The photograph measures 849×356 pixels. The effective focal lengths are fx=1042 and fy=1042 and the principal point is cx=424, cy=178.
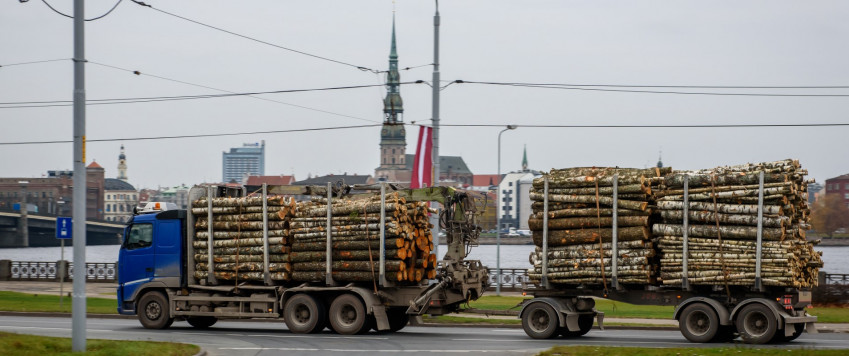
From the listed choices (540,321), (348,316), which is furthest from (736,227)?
(348,316)

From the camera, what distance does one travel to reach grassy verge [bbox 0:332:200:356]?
16144mm

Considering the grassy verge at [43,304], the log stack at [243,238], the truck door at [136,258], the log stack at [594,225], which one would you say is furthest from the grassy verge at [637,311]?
the grassy verge at [43,304]

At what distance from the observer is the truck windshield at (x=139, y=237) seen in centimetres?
2477

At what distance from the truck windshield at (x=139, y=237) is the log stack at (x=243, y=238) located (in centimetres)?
116

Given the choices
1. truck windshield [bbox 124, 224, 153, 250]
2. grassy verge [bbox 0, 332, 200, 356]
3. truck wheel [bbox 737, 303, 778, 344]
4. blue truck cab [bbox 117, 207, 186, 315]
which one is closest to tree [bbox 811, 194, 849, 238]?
truck wheel [bbox 737, 303, 778, 344]

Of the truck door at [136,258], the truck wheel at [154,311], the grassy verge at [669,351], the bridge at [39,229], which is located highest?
the truck door at [136,258]

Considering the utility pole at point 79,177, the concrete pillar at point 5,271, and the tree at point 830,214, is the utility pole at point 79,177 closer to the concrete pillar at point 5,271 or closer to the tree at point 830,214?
the concrete pillar at point 5,271

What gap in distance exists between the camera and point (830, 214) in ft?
406

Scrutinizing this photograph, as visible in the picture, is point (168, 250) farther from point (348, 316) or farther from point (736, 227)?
point (736, 227)

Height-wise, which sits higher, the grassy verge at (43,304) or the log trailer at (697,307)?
the log trailer at (697,307)

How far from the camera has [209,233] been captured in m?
24.2

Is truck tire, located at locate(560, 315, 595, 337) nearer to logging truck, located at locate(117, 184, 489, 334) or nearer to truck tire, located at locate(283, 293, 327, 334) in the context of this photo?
logging truck, located at locate(117, 184, 489, 334)

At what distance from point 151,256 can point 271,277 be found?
3189 millimetres

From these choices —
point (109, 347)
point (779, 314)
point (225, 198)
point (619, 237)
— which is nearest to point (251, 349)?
point (109, 347)
